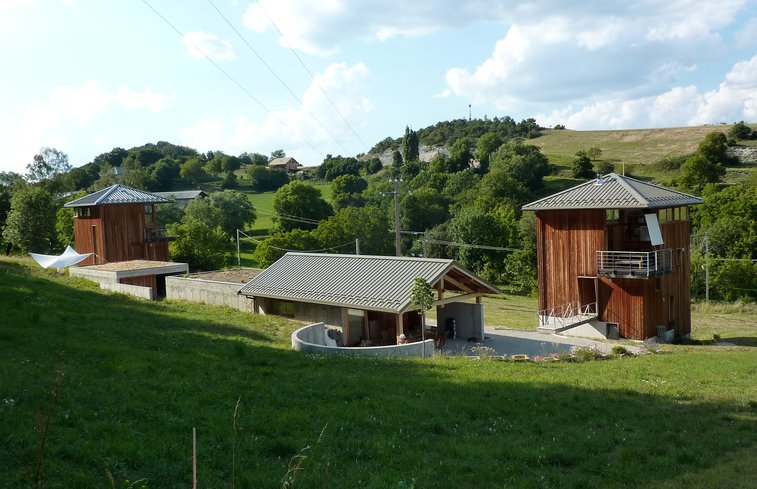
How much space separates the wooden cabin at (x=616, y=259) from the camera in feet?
89.9

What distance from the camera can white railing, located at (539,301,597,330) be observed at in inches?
1112

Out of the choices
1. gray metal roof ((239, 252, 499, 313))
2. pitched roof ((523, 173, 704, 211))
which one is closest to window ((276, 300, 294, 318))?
gray metal roof ((239, 252, 499, 313))

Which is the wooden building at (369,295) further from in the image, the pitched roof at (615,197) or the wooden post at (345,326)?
the pitched roof at (615,197)

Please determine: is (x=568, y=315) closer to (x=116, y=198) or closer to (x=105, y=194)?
(x=116, y=198)

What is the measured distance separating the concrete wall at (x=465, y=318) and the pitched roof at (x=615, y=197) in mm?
6091

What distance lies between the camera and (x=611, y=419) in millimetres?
11500

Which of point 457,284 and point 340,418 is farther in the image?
point 457,284

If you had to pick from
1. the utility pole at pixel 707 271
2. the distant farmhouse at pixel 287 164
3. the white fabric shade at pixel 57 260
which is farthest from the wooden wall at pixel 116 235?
the distant farmhouse at pixel 287 164

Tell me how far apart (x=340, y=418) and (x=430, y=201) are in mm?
75090

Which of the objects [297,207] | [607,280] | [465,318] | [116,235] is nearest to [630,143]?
[297,207]

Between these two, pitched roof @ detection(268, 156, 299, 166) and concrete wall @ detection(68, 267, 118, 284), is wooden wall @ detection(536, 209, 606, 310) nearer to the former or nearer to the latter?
concrete wall @ detection(68, 267, 118, 284)

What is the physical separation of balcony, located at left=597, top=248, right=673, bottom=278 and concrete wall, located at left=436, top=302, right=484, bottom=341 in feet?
20.5

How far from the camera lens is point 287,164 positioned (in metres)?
170

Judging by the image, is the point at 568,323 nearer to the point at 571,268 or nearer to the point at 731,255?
the point at 571,268
